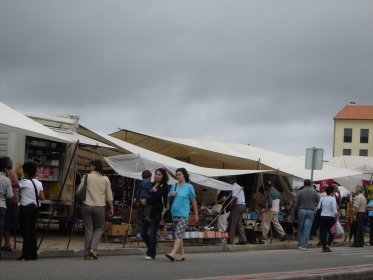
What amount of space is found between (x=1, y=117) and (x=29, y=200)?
5.64 ft

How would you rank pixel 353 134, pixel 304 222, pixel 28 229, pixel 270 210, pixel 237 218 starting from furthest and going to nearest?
1. pixel 353 134
2. pixel 270 210
3. pixel 237 218
4. pixel 304 222
5. pixel 28 229

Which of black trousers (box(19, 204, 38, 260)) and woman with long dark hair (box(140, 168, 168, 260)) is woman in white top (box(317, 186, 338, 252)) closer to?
woman with long dark hair (box(140, 168, 168, 260))

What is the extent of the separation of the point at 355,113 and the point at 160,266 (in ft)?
352

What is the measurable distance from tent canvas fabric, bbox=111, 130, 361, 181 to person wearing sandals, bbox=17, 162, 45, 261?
452 inches

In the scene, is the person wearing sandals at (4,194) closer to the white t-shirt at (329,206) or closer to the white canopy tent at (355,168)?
the white t-shirt at (329,206)

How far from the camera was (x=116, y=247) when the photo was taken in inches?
613

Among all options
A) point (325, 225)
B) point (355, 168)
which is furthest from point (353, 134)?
point (325, 225)

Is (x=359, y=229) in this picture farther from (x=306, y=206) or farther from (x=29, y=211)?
(x=29, y=211)

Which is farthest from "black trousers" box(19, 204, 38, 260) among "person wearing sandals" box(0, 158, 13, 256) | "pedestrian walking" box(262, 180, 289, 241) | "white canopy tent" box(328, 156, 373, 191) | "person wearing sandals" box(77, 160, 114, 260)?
"white canopy tent" box(328, 156, 373, 191)

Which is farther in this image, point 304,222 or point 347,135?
point 347,135

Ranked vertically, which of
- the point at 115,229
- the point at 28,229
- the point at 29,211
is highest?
the point at 29,211

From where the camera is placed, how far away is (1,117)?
A: 12523mm

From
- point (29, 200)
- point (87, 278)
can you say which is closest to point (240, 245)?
point (29, 200)

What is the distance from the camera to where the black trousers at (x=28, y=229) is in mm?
11891
